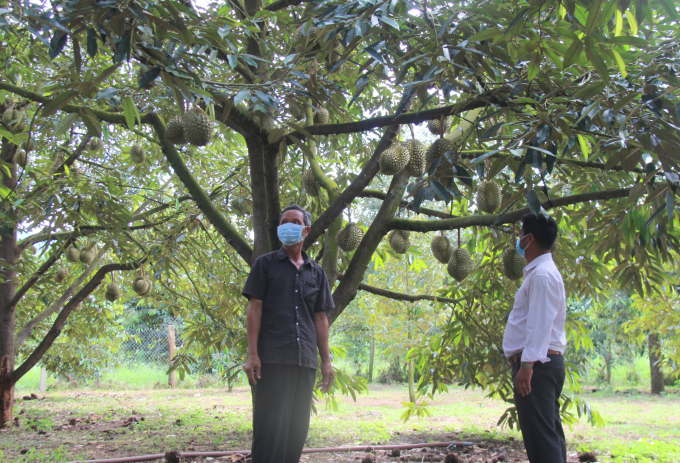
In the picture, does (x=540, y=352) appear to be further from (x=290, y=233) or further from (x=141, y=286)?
(x=141, y=286)

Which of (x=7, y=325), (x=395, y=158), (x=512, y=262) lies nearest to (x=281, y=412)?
(x=395, y=158)

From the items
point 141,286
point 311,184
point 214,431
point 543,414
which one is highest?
point 311,184

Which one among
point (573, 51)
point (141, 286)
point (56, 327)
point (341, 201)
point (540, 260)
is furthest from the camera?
point (56, 327)

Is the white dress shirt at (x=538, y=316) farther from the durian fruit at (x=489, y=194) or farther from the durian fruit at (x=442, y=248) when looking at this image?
the durian fruit at (x=442, y=248)

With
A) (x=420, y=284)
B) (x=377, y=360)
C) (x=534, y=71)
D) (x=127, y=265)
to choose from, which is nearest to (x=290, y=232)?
(x=534, y=71)

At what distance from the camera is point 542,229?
2299 mm

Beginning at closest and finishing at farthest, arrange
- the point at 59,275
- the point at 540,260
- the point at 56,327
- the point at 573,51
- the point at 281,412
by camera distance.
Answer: the point at 573,51, the point at 281,412, the point at 540,260, the point at 56,327, the point at 59,275

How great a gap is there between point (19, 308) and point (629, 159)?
607 centimetres

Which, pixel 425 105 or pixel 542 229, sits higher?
pixel 425 105

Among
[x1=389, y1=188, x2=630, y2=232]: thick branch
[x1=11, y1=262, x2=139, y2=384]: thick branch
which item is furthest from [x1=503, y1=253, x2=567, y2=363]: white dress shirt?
[x1=11, y1=262, x2=139, y2=384]: thick branch

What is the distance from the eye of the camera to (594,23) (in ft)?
4.18

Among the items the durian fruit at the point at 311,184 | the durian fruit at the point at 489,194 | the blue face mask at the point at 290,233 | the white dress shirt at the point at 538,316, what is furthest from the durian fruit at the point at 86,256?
the white dress shirt at the point at 538,316

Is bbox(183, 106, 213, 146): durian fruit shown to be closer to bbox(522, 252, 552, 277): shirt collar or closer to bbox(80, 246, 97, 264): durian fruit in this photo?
bbox(522, 252, 552, 277): shirt collar

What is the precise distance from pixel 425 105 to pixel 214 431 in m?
4.03
